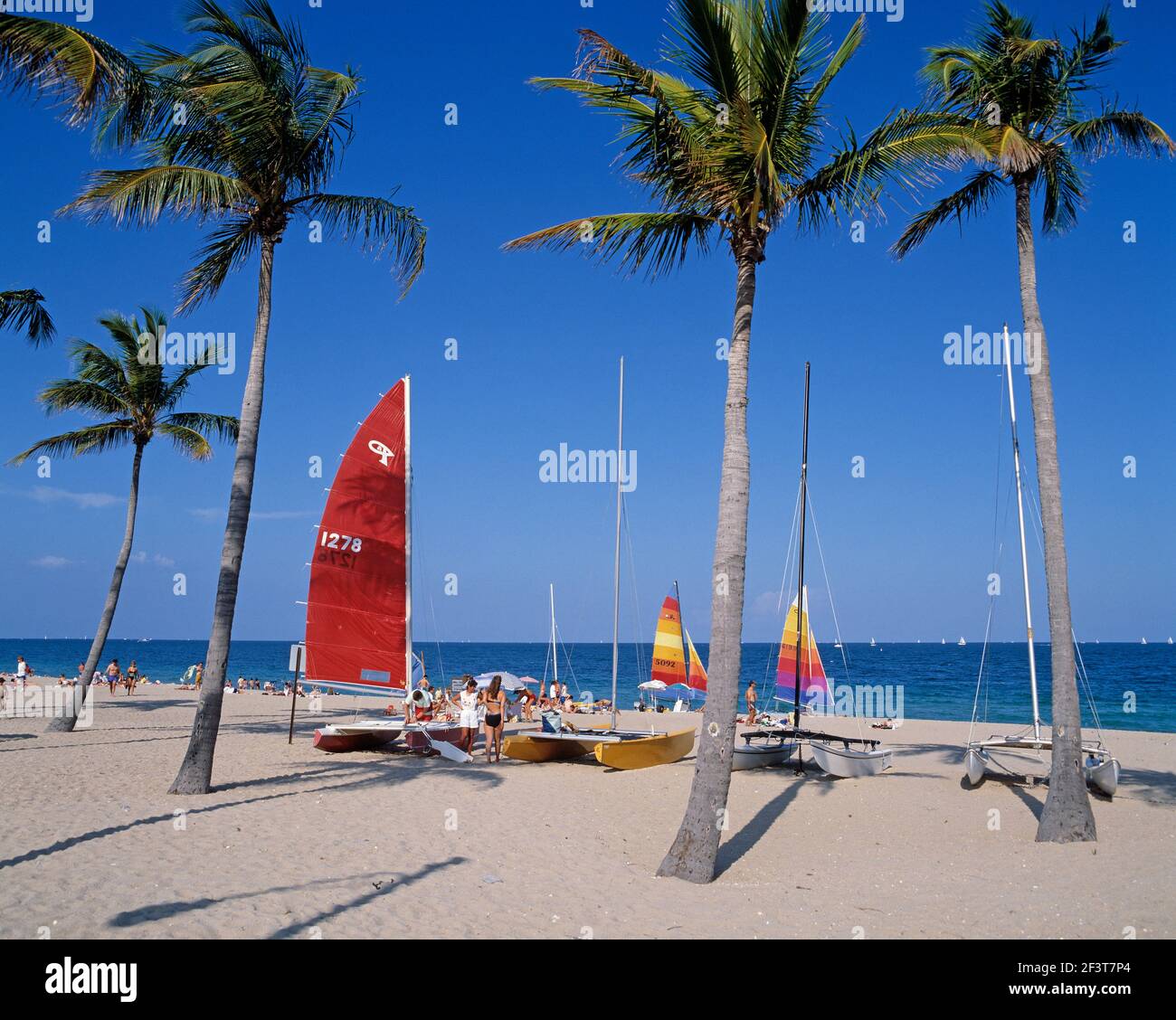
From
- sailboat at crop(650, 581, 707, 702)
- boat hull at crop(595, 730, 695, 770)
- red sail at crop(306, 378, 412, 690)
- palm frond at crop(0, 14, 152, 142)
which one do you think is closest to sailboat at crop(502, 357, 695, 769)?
boat hull at crop(595, 730, 695, 770)

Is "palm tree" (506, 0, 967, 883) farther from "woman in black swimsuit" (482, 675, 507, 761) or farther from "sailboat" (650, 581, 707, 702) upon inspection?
"sailboat" (650, 581, 707, 702)

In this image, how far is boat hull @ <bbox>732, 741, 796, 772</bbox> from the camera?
16.0m

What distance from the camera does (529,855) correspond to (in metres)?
9.39

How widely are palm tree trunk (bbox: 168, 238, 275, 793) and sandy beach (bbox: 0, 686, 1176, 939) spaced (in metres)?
0.43

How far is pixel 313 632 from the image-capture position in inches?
706

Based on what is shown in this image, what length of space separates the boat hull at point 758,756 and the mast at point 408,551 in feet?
22.3

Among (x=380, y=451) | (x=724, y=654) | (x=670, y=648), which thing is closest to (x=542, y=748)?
(x=380, y=451)

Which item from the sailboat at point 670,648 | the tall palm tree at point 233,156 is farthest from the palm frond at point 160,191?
the sailboat at point 670,648

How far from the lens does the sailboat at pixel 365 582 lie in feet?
58.7

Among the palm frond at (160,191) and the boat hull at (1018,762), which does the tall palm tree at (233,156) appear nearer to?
the palm frond at (160,191)

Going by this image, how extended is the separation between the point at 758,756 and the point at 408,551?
825 cm

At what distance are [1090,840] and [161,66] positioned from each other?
633 inches

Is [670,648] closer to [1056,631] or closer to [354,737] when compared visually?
[354,737]
